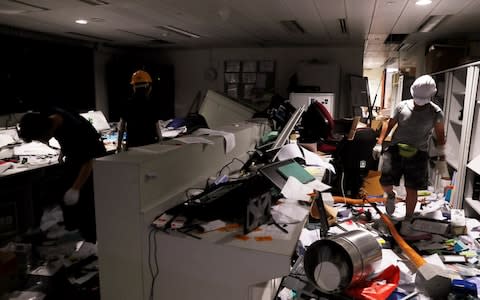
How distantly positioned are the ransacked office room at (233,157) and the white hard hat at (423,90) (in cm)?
2

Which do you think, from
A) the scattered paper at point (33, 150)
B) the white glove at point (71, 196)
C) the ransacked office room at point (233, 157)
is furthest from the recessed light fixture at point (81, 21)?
the white glove at point (71, 196)

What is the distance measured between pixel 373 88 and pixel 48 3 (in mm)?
11631

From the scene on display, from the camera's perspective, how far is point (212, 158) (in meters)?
2.38

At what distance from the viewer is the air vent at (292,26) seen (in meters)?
3.83

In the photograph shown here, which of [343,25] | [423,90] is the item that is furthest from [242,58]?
[423,90]

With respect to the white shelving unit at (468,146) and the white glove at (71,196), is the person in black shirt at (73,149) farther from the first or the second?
the white shelving unit at (468,146)

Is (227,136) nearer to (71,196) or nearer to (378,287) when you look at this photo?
(71,196)

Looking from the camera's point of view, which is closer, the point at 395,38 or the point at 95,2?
the point at 95,2

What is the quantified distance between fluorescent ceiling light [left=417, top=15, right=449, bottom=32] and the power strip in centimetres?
212

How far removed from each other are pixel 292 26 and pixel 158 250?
324 cm

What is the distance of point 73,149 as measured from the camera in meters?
2.49

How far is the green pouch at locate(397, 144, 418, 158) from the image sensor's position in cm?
310

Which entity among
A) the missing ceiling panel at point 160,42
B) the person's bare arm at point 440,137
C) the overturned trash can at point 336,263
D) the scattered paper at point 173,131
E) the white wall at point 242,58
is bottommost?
the overturned trash can at point 336,263

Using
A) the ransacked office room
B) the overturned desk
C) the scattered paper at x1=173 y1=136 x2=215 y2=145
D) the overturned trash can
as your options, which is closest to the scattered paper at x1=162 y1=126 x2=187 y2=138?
the ransacked office room
